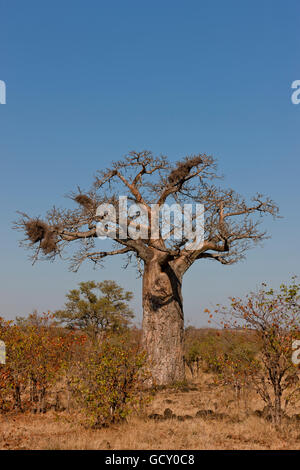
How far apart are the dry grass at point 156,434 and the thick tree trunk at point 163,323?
11.1 feet

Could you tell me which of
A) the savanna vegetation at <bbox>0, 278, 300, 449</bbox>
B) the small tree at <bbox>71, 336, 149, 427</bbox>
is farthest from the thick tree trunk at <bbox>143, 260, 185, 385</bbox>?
the small tree at <bbox>71, 336, 149, 427</bbox>

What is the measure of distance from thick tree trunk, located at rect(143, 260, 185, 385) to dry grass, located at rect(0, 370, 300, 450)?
3387 mm

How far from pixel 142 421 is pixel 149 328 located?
15.4 feet

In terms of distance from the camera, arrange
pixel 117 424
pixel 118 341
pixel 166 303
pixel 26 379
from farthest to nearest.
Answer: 1. pixel 166 303
2. pixel 26 379
3. pixel 118 341
4. pixel 117 424

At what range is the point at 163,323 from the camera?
1110 cm

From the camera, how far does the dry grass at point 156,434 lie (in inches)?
215

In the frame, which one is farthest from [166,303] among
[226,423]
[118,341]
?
[226,423]

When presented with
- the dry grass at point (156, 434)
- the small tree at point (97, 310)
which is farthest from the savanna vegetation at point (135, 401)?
the small tree at point (97, 310)

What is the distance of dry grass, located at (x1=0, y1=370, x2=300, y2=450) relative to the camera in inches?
215

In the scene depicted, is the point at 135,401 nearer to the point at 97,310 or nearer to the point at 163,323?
the point at 163,323

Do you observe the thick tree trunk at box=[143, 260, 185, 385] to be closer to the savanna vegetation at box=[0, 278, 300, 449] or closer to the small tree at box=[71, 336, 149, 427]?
the savanna vegetation at box=[0, 278, 300, 449]
